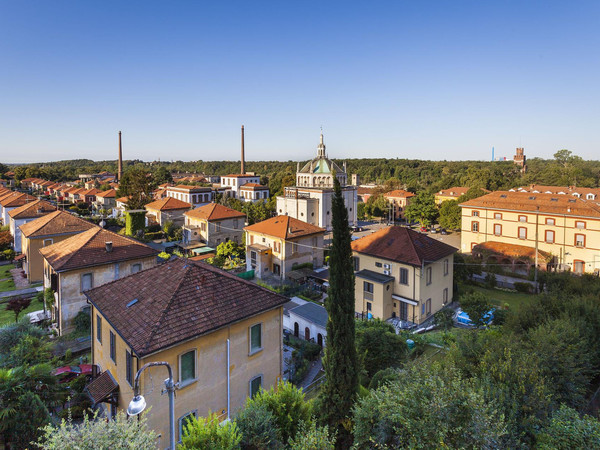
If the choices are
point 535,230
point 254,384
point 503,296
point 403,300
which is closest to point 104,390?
point 254,384

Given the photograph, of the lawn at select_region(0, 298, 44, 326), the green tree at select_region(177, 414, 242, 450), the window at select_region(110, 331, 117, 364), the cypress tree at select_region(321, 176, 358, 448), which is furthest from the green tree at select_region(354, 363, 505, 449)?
the lawn at select_region(0, 298, 44, 326)

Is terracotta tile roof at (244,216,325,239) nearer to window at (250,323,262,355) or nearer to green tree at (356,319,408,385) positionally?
green tree at (356,319,408,385)

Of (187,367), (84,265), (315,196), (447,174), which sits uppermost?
(447,174)

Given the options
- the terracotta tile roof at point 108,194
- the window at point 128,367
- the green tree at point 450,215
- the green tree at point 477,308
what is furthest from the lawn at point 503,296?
the terracotta tile roof at point 108,194

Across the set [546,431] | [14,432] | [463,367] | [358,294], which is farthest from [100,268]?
[546,431]

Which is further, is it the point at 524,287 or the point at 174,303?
the point at 524,287

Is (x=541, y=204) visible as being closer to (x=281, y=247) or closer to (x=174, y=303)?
(x=281, y=247)

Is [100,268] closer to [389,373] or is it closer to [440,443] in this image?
[389,373]
